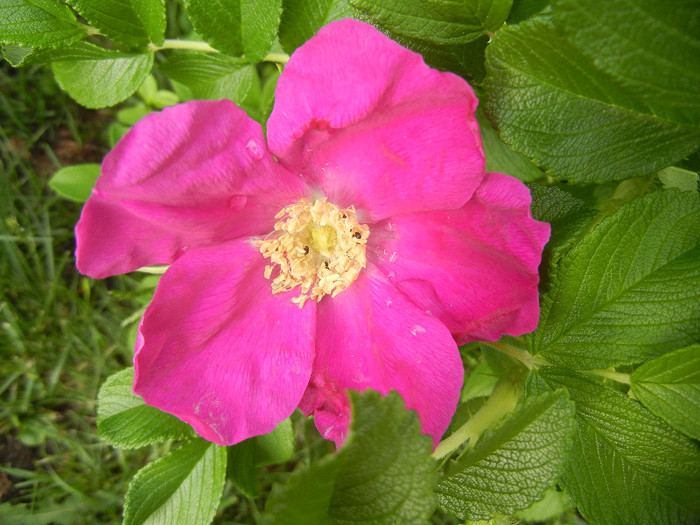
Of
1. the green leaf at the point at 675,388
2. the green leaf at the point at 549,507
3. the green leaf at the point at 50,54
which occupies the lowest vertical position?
the green leaf at the point at 549,507

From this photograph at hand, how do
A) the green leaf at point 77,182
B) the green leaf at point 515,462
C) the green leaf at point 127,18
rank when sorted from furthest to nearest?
1. the green leaf at point 77,182
2. the green leaf at point 127,18
3. the green leaf at point 515,462

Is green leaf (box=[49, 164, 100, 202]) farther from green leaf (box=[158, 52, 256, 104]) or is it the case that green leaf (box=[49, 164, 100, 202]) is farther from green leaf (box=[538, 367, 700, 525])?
green leaf (box=[538, 367, 700, 525])

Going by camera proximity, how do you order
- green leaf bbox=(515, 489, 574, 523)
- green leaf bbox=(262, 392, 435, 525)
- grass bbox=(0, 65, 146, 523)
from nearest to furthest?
green leaf bbox=(262, 392, 435, 525) → green leaf bbox=(515, 489, 574, 523) → grass bbox=(0, 65, 146, 523)

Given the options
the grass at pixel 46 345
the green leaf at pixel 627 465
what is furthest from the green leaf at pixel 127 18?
the grass at pixel 46 345

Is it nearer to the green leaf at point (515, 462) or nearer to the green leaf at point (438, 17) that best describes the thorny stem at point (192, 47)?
the green leaf at point (438, 17)

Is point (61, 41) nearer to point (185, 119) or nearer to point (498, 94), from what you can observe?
point (185, 119)

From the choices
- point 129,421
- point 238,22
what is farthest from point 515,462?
point 238,22

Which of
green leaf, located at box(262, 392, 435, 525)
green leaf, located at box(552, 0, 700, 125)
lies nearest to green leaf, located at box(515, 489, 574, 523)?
green leaf, located at box(262, 392, 435, 525)
